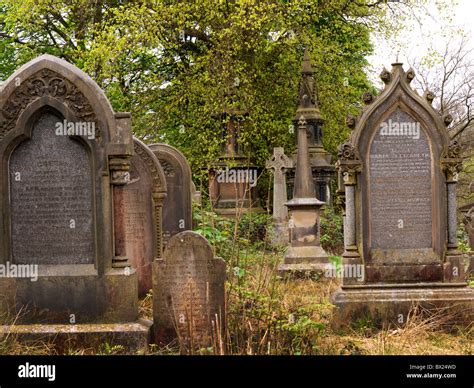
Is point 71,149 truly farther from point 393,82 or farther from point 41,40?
point 41,40

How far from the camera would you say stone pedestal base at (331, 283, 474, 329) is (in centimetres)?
814

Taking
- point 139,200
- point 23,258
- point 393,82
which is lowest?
point 23,258

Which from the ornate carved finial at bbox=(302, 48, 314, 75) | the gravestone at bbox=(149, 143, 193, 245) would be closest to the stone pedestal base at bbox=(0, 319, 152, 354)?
the gravestone at bbox=(149, 143, 193, 245)

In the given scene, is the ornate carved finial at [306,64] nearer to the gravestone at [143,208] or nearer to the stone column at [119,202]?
the gravestone at [143,208]

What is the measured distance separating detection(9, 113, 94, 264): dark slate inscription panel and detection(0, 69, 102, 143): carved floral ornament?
21 centimetres

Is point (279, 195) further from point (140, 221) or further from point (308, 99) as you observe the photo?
point (140, 221)

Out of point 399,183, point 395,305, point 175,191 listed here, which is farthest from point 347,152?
point 175,191

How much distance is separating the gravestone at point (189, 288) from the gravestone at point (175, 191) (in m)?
5.09

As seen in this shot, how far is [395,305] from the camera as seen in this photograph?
26.8ft

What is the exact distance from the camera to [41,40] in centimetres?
2462

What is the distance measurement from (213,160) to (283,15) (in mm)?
4589

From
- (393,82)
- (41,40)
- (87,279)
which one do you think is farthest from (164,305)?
(41,40)

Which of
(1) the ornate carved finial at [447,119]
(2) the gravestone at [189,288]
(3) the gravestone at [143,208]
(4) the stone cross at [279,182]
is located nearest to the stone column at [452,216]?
(1) the ornate carved finial at [447,119]

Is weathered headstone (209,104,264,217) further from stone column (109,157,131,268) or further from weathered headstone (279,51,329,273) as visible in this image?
stone column (109,157,131,268)
